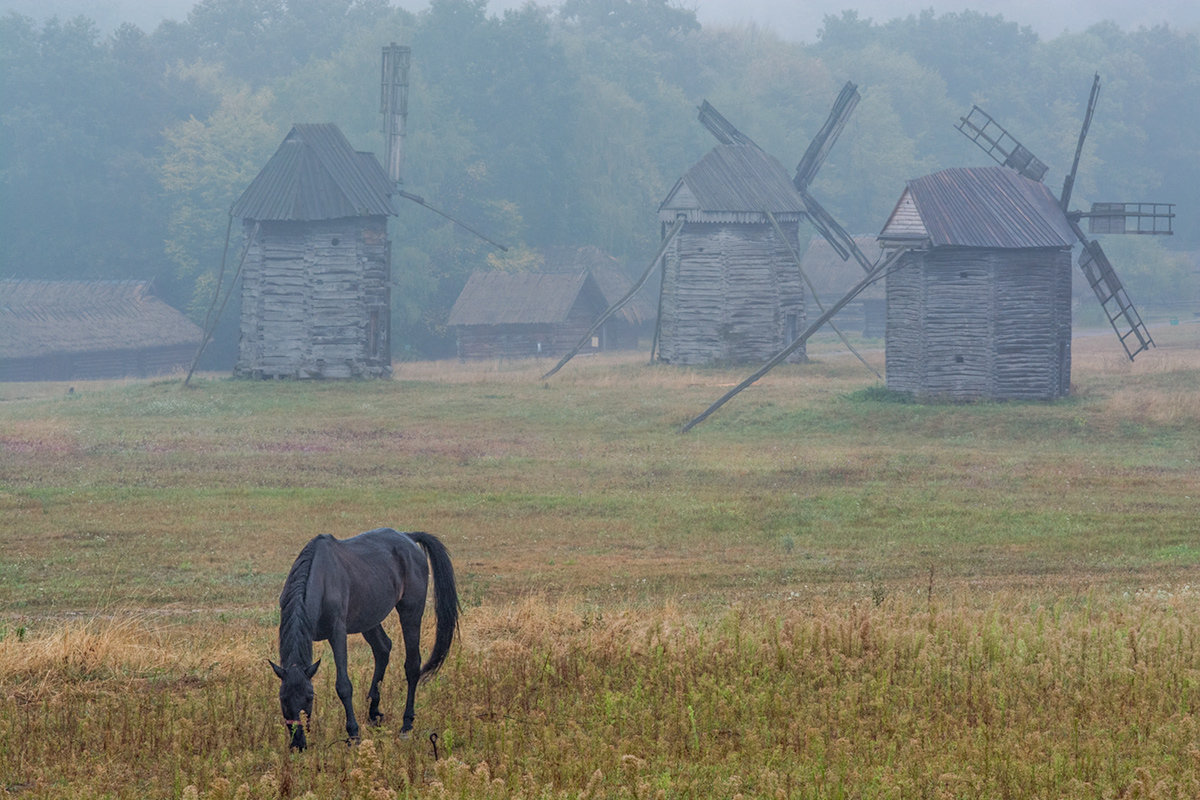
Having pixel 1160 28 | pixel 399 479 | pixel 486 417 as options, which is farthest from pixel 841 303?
pixel 1160 28

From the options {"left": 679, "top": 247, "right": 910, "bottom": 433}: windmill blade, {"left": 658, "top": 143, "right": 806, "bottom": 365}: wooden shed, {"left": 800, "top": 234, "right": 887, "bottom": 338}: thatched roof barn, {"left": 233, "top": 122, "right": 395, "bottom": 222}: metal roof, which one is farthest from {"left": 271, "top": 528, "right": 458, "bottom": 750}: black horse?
{"left": 800, "top": 234, "right": 887, "bottom": 338}: thatched roof barn

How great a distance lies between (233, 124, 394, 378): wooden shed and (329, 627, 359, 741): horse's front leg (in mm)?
38431

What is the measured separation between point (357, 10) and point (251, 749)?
9896 cm

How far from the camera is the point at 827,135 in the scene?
170 ft

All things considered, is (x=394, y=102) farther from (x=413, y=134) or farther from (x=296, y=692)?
(x=296, y=692)

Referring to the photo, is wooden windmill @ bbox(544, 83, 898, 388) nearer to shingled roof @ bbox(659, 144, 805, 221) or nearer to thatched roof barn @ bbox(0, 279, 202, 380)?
shingled roof @ bbox(659, 144, 805, 221)

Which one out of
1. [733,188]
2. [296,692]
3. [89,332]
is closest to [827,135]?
[733,188]

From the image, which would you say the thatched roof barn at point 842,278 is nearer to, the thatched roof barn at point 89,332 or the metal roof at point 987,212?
the thatched roof barn at point 89,332

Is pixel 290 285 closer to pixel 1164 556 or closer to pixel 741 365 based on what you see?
pixel 741 365

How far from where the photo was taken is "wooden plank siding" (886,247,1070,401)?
36.6 m

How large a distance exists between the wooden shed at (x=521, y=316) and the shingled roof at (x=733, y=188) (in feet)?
46.4

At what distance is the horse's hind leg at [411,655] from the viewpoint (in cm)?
887

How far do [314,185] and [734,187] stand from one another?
1549cm

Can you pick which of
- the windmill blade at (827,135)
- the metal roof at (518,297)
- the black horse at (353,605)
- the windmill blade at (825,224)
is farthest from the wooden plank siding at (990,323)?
the black horse at (353,605)
